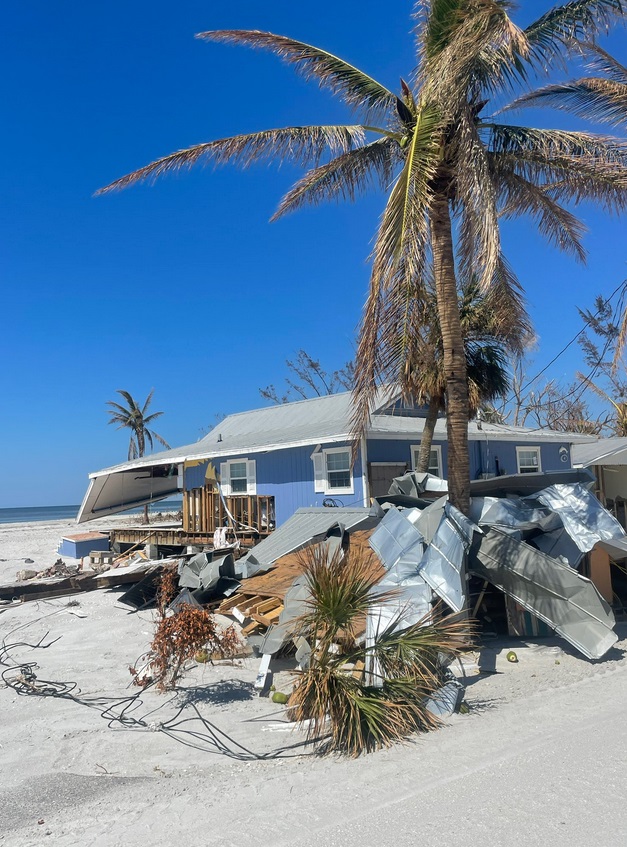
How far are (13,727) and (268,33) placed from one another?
32.8ft

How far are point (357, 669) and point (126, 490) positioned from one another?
806 inches

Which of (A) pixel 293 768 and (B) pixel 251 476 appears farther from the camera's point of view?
(B) pixel 251 476

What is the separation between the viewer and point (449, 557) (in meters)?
8.74

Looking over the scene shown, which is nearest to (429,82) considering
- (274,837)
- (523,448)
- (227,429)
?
(274,837)

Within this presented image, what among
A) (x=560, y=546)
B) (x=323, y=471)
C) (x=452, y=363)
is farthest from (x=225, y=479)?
(x=560, y=546)

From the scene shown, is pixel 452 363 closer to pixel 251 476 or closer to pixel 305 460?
pixel 305 460

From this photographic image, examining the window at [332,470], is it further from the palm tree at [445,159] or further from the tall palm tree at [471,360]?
the palm tree at [445,159]

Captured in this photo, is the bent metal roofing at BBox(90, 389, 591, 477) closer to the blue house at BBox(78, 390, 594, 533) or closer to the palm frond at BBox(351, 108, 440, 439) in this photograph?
the blue house at BBox(78, 390, 594, 533)

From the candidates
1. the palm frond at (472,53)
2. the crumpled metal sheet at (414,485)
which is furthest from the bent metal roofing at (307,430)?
the palm frond at (472,53)

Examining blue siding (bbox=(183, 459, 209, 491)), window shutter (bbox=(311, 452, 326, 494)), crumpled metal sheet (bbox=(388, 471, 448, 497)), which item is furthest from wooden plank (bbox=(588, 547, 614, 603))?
blue siding (bbox=(183, 459, 209, 491))

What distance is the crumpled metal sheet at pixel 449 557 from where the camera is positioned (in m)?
8.25

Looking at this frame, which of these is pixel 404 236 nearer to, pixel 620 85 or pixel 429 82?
pixel 429 82

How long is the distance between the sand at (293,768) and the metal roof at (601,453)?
10.3 metres

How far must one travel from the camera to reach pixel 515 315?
12.0 meters
